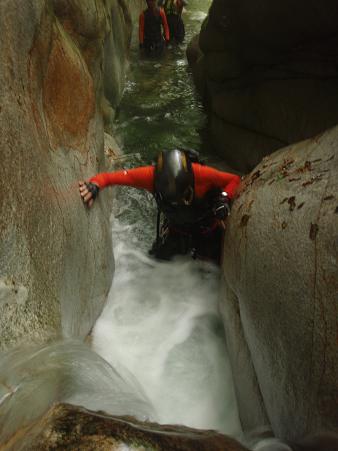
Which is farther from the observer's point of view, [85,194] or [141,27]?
[141,27]

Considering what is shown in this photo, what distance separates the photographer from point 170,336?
16.0 ft

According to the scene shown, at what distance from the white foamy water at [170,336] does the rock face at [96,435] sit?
123 cm

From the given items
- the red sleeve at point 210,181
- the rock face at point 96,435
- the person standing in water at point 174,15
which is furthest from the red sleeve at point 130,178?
the person standing in water at point 174,15

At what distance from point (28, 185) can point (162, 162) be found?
5.81 feet

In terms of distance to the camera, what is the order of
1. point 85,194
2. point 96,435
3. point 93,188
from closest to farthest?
point 96,435, point 85,194, point 93,188

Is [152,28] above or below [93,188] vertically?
above

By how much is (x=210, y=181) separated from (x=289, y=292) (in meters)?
2.22

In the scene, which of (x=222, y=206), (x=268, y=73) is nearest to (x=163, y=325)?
(x=222, y=206)

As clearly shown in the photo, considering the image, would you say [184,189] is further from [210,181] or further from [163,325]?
[163,325]

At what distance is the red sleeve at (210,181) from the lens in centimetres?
487

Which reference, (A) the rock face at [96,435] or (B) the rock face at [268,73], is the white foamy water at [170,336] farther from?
(B) the rock face at [268,73]

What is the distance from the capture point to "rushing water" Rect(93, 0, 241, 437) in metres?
4.02

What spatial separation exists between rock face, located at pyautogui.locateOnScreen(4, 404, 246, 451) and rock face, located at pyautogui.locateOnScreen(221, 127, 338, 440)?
2.68 ft

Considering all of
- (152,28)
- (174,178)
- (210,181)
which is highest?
(152,28)
